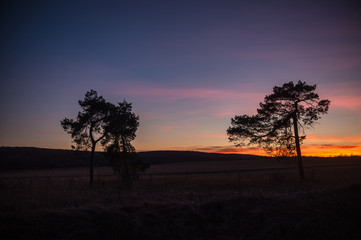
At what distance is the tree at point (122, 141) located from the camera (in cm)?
2305

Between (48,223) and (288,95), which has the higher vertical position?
(288,95)

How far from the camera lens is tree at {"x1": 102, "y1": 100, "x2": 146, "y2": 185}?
75.6ft

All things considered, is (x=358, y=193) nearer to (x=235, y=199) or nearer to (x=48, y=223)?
(x=235, y=199)

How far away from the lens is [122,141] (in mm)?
24031

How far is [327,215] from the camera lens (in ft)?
31.8

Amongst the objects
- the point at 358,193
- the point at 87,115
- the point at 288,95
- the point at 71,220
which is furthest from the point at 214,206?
the point at 87,115

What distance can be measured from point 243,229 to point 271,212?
5.86 ft

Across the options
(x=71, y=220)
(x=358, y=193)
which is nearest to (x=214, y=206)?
(x=71, y=220)

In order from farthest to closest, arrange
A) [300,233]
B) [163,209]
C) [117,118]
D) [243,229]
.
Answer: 1. [117,118]
2. [163,209]
3. [243,229]
4. [300,233]

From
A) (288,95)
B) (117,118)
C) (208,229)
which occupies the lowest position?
(208,229)

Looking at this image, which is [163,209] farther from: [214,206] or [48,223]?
[48,223]

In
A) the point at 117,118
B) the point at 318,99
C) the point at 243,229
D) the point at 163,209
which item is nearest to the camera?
the point at 243,229

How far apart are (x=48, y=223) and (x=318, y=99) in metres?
24.5

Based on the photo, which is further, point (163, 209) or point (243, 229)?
point (163, 209)
